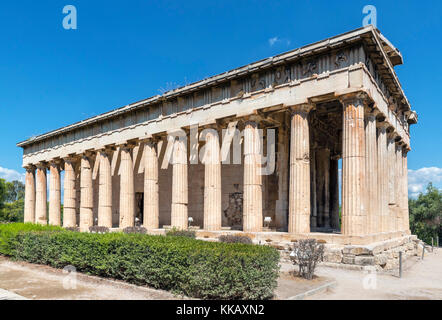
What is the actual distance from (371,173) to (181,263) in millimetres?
10887

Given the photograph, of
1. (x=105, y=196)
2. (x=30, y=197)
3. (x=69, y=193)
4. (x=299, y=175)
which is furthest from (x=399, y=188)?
(x=30, y=197)

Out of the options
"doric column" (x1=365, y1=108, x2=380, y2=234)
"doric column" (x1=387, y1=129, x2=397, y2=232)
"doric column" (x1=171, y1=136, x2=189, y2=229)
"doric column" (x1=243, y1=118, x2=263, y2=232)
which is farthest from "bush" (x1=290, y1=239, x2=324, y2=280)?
"doric column" (x1=171, y1=136, x2=189, y2=229)

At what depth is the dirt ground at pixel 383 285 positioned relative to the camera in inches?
341

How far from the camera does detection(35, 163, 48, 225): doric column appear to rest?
108 feet

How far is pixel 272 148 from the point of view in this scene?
22609mm

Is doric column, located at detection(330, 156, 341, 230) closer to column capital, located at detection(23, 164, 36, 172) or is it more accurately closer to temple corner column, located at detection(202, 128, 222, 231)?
temple corner column, located at detection(202, 128, 222, 231)

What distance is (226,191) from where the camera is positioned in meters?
24.3

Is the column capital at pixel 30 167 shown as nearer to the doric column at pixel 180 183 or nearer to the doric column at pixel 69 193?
the doric column at pixel 69 193

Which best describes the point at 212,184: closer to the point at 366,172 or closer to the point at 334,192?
the point at 366,172

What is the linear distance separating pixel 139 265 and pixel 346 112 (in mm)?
10293

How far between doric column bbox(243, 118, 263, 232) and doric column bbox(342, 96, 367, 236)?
4.52 metres

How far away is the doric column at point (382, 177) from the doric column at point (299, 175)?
4.32 meters

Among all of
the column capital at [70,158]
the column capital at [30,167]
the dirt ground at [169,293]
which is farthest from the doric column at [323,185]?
the column capital at [30,167]
